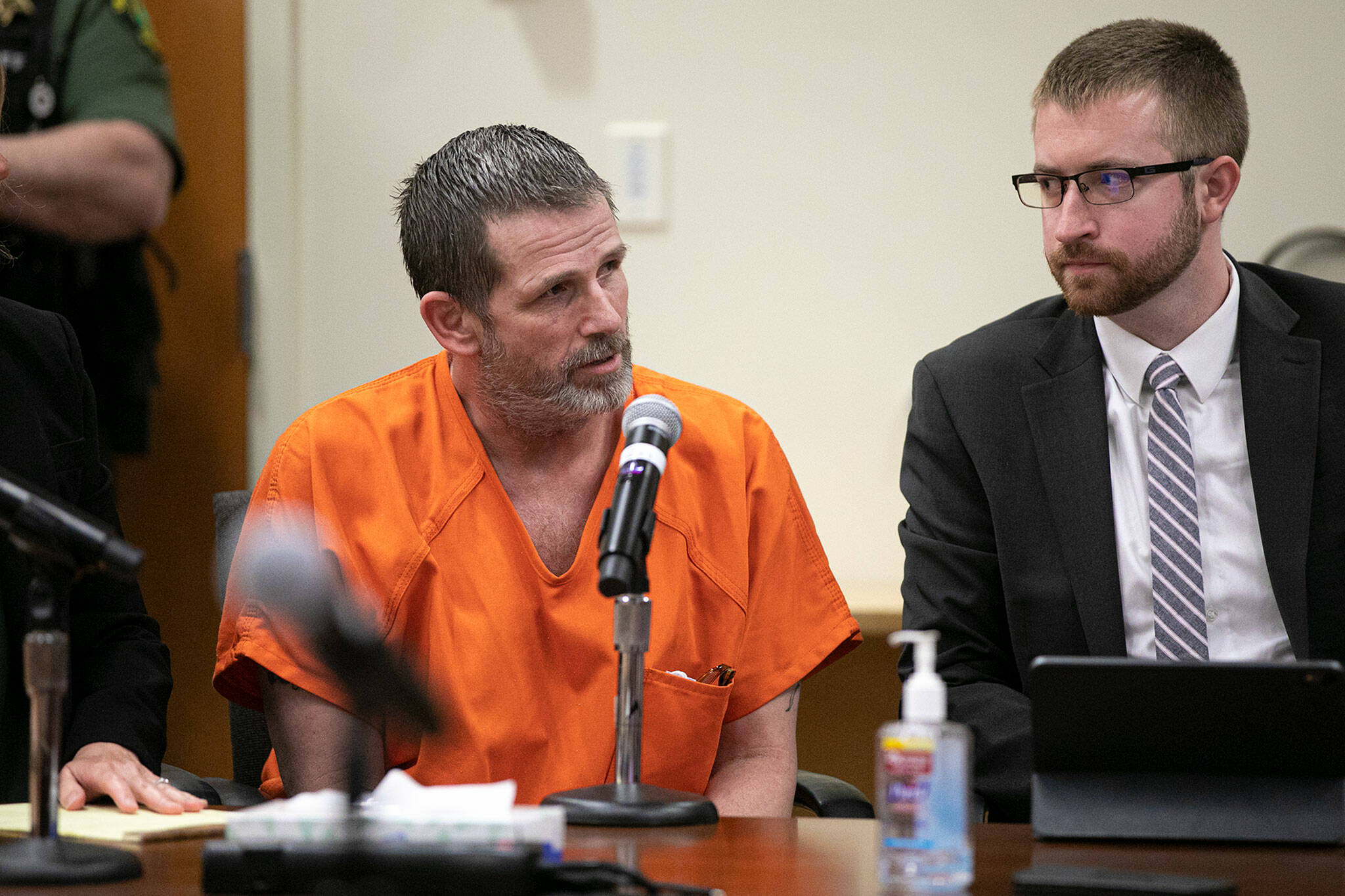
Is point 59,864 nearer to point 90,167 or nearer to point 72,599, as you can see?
point 72,599

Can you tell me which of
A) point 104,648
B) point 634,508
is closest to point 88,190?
point 104,648

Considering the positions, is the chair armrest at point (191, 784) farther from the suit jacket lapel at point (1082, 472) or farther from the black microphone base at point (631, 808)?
the suit jacket lapel at point (1082, 472)

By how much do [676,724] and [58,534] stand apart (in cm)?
83

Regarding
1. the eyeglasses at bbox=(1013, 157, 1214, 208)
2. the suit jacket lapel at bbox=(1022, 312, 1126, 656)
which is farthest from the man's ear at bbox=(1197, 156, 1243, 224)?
the suit jacket lapel at bbox=(1022, 312, 1126, 656)

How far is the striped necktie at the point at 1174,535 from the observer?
1.79 metres

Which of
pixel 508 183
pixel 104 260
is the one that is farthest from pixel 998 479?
pixel 104 260

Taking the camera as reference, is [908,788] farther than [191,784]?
No

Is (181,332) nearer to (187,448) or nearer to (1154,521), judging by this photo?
(187,448)

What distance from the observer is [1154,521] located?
6.00 ft

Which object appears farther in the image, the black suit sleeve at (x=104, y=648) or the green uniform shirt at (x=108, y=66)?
the green uniform shirt at (x=108, y=66)

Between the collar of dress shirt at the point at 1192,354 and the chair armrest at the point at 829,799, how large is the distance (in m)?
0.67

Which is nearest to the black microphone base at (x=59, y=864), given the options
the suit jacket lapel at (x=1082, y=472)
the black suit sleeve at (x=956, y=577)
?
the black suit sleeve at (x=956, y=577)

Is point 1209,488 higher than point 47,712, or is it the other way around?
point 1209,488

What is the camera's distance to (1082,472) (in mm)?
1847
